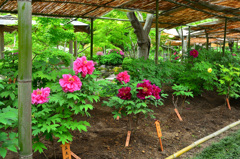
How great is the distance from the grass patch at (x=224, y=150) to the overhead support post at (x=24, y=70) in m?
2.43

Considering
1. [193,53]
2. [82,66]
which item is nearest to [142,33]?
[193,53]

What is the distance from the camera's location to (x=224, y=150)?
10.7ft

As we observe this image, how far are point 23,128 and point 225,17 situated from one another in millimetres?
7415

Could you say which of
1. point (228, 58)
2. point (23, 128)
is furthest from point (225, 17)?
point (23, 128)

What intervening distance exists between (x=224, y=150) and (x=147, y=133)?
4.16ft

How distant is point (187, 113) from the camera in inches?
199

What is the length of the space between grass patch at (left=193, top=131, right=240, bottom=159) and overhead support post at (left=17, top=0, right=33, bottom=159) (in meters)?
2.43

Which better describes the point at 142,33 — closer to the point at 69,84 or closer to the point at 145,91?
the point at 145,91

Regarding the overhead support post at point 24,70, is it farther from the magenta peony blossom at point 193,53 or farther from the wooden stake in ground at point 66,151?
the magenta peony blossom at point 193,53

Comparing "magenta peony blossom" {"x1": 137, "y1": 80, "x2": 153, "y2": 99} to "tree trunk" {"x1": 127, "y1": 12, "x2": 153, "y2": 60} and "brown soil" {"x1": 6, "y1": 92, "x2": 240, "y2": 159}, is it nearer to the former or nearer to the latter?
"brown soil" {"x1": 6, "y1": 92, "x2": 240, "y2": 159}

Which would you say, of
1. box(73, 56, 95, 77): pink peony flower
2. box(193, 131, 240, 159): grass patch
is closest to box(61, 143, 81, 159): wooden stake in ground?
box(73, 56, 95, 77): pink peony flower

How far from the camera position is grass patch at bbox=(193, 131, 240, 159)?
3070 mm

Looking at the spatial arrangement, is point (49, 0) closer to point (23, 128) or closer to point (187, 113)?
point (23, 128)

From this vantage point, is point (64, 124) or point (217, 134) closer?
point (64, 124)
